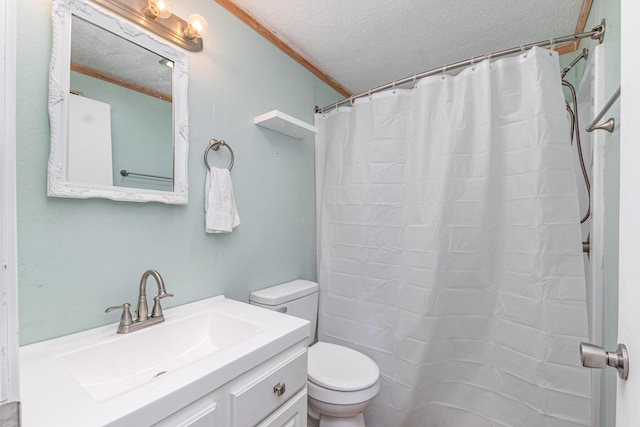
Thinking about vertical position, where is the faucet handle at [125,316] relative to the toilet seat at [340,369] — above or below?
above

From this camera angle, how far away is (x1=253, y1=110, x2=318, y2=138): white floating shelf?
57.8 inches

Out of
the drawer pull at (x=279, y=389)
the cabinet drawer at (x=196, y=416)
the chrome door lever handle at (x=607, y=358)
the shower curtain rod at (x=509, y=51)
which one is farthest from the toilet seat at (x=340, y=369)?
the shower curtain rod at (x=509, y=51)

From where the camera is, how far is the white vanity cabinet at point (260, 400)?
0.70 m

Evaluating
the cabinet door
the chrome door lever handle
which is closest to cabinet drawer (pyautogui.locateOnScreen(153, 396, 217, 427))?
the cabinet door

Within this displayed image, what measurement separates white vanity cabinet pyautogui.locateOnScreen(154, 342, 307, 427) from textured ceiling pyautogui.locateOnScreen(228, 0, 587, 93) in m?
1.63

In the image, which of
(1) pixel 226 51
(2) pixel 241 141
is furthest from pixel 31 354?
(1) pixel 226 51

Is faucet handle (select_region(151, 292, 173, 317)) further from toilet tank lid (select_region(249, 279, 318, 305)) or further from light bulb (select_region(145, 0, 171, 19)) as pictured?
light bulb (select_region(145, 0, 171, 19))

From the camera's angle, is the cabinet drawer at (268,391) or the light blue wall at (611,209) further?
the light blue wall at (611,209)

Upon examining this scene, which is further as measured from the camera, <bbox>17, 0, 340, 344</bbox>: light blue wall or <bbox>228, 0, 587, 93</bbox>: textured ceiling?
<bbox>228, 0, 587, 93</bbox>: textured ceiling

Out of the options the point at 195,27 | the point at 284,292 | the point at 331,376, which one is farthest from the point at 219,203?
the point at 331,376

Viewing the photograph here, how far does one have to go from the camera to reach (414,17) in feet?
4.81

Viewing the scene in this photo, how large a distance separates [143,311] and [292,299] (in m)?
0.76

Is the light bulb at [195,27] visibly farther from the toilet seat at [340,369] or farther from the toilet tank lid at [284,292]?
the toilet seat at [340,369]

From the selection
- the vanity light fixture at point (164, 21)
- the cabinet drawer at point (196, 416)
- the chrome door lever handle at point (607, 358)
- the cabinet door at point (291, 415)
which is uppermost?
the vanity light fixture at point (164, 21)
